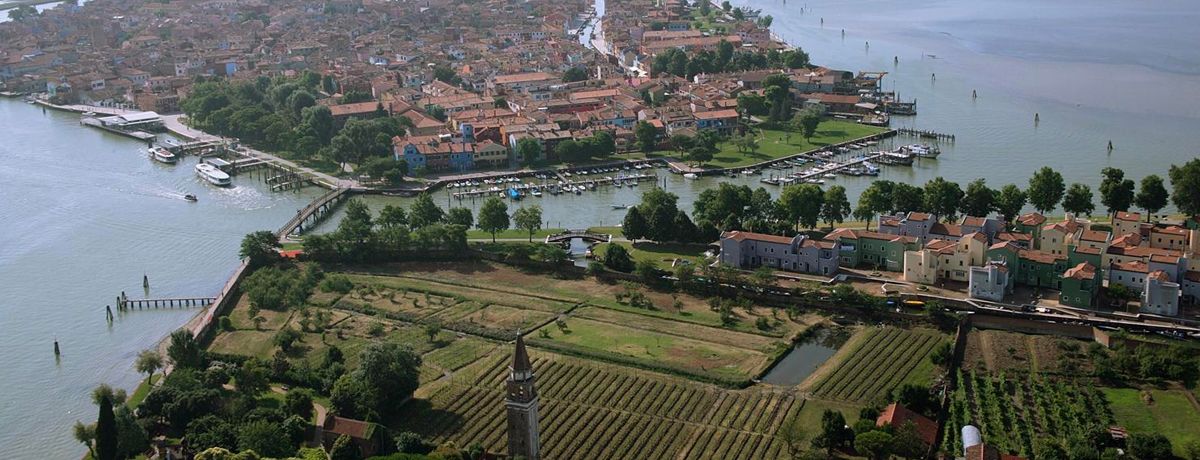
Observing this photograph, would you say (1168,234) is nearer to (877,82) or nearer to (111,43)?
(877,82)

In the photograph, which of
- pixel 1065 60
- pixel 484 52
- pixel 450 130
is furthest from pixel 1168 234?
pixel 484 52

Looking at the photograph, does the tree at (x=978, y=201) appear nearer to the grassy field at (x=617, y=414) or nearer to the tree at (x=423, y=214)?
the grassy field at (x=617, y=414)

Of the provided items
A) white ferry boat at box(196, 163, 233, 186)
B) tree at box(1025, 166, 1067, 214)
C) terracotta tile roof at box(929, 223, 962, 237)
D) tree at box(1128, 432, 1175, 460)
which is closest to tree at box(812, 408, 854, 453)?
tree at box(1128, 432, 1175, 460)

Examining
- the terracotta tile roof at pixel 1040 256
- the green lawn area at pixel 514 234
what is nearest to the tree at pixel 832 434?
the terracotta tile roof at pixel 1040 256

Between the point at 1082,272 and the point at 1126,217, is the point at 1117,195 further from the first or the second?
the point at 1082,272

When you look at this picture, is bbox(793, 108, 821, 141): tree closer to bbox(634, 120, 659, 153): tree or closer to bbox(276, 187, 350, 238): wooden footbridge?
bbox(634, 120, 659, 153): tree
